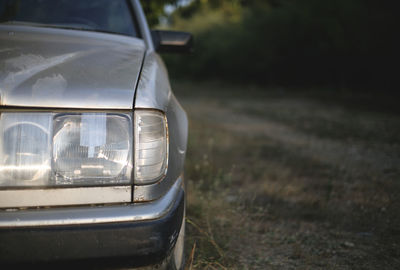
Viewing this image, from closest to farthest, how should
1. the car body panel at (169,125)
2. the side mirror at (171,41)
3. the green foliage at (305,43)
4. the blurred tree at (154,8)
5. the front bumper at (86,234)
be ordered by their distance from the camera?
the front bumper at (86,234)
the car body panel at (169,125)
the side mirror at (171,41)
the blurred tree at (154,8)
the green foliage at (305,43)

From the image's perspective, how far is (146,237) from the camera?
103 centimetres

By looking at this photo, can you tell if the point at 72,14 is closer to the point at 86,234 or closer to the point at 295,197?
the point at 86,234

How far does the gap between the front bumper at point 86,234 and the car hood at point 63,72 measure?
1.08 ft

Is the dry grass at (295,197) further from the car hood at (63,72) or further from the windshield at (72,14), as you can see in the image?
the windshield at (72,14)

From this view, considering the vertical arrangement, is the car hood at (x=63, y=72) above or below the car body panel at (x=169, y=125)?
above

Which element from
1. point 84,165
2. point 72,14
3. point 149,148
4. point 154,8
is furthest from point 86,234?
point 154,8

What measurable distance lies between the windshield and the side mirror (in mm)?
199

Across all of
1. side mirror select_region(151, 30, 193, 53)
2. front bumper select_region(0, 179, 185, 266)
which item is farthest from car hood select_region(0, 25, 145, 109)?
side mirror select_region(151, 30, 193, 53)

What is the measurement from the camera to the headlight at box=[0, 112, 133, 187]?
1036mm

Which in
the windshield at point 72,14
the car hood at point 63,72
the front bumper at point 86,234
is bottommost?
the front bumper at point 86,234

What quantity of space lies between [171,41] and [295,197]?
1.55m

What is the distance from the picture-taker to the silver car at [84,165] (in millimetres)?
991

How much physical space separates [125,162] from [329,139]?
13.9 feet

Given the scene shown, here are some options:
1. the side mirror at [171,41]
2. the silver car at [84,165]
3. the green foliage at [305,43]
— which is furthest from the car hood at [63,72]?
the green foliage at [305,43]
